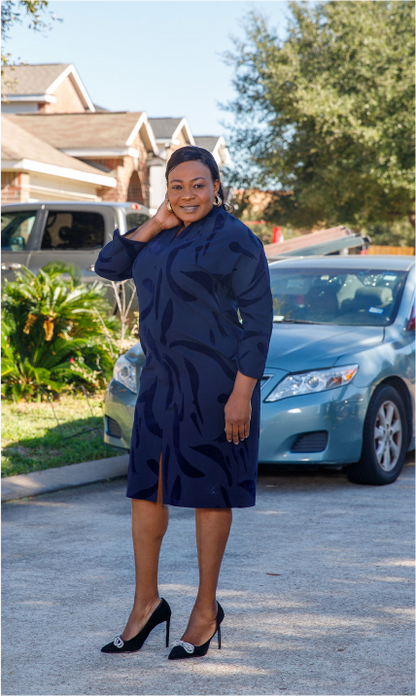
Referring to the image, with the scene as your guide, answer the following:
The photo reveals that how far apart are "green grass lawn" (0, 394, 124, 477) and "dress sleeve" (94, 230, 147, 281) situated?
3.05 metres

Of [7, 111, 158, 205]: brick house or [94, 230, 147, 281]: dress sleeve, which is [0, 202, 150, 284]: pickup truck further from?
[7, 111, 158, 205]: brick house

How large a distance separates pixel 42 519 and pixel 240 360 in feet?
8.24

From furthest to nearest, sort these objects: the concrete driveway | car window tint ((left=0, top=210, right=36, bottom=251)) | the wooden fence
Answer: the wooden fence < car window tint ((left=0, top=210, right=36, bottom=251)) < the concrete driveway

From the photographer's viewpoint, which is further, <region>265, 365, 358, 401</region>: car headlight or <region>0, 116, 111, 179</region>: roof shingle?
<region>0, 116, 111, 179</region>: roof shingle

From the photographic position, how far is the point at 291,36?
27625 mm

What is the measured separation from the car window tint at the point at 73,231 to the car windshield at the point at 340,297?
4002 millimetres

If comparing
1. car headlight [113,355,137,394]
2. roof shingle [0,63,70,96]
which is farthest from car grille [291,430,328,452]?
roof shingle [0,63,70,96]

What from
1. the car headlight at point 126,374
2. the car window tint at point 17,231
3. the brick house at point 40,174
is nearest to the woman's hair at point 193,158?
the car headlight at point 126,374

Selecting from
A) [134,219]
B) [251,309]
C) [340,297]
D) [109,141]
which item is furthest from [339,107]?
[251,309]

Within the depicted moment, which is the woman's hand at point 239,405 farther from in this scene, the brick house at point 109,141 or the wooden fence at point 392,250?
the wooden fence at point 392,250

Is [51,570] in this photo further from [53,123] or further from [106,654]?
[53,123]

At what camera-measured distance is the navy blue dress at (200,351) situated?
2.86m

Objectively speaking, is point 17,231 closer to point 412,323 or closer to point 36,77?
point 412,323

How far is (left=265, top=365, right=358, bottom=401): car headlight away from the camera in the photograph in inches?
214
